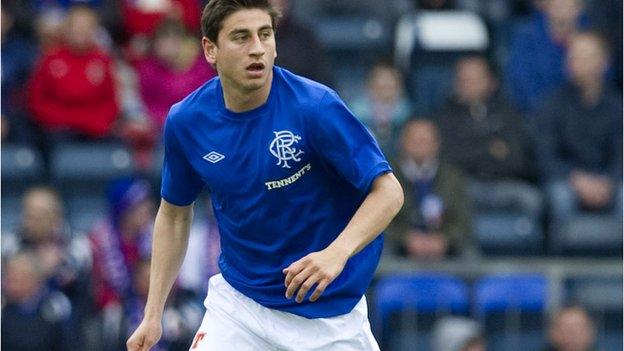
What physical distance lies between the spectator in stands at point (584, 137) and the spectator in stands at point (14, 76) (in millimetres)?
3806

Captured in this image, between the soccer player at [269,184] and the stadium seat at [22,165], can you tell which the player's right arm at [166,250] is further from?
the stadium seat at [22,165]

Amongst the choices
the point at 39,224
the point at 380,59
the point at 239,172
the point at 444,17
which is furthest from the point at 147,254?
the point at 239,172

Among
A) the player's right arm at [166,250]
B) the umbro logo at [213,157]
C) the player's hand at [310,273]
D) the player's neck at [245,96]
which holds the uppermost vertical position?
the player's neck at [245,96]

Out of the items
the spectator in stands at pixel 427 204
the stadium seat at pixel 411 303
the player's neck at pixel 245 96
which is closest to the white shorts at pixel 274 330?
the player's neck at pixel 245 96

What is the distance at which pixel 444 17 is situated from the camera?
496 inches

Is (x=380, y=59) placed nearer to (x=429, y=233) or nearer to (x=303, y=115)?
(x=429, y=233)

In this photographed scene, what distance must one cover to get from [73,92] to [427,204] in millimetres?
2755

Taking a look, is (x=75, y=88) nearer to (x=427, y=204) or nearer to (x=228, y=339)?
(x=427, y=204)

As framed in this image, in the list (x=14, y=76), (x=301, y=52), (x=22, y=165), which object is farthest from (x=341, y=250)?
(x=14, y=76)

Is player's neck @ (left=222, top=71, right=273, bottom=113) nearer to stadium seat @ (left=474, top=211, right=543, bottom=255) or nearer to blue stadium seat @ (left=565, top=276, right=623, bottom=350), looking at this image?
blue stadium seat @ (left=565, top=276, right=623, bottom=350)

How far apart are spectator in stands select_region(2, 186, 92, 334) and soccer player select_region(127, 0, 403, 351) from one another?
13.5ft

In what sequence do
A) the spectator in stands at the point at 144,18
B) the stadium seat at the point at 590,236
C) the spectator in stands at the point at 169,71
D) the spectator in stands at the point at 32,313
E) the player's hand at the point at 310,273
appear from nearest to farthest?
the player's hand at the point at 310,273, the spectator in stands at the point at 32,313, the stadium seat at the point at 590,236, the spectator in stands at the point at 169,71, the spectator in stands at the point at 144,18

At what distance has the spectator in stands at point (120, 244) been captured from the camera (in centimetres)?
1032

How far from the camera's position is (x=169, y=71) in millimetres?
11586
